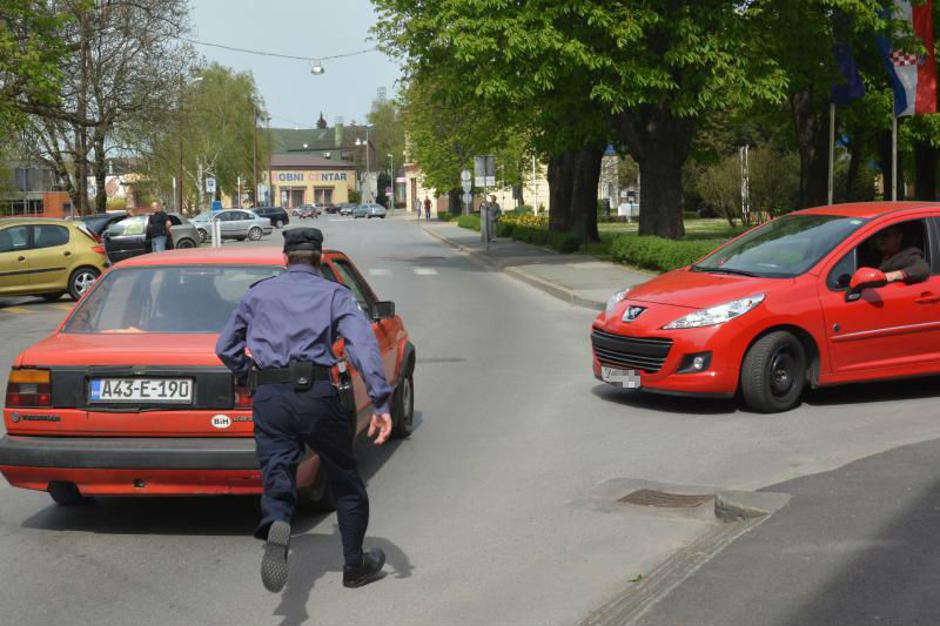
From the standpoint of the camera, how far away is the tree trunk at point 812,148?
111 feet

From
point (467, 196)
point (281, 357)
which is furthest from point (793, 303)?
point (467, 196)

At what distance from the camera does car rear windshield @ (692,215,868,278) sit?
9.98m

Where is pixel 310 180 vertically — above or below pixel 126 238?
above

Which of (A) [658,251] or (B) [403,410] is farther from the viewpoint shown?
(A) [658,251]

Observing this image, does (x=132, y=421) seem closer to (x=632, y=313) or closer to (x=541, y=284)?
(x=632, y=313)

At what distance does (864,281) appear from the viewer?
31.4 feet

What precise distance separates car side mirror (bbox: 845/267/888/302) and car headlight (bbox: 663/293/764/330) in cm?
76

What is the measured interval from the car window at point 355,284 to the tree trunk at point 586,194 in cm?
2989

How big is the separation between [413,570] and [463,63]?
23846 mm

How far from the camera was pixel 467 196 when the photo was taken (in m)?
55.6

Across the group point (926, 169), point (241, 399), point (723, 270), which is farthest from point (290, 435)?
point (926, 169)

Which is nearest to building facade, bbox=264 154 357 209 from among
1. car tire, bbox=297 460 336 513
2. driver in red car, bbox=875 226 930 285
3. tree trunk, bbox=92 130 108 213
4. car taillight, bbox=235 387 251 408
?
tree trunk, bbox=92 130 108 213

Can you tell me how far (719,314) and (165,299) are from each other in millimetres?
4388

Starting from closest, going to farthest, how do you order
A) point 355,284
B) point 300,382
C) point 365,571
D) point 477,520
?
point 300,382 < point 365,571 < point 477,520 < point 355,284
